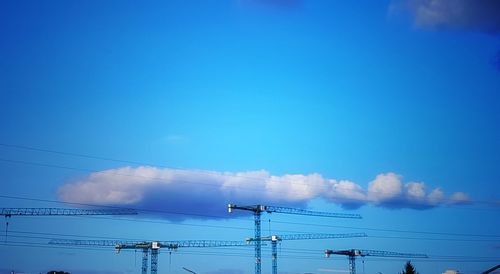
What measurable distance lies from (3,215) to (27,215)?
8585 millimetres

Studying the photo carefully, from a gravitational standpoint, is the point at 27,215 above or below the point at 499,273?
above

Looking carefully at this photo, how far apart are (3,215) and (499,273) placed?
173056 mm

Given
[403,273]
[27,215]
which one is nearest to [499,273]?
[403,273]

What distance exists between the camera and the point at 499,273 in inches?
7746

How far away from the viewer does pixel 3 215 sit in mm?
196750

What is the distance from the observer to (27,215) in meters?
196

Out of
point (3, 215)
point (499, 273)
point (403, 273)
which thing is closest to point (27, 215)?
point (3, 215)

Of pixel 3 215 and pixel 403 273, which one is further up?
pixel 3 215

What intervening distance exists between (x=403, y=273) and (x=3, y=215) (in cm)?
13745

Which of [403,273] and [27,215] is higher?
[27,215]

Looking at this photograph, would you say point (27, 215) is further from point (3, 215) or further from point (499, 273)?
point (499, 273)

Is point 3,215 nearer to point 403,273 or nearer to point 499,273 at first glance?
point 403,273

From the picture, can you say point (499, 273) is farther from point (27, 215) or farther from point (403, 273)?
point (27, 215)
